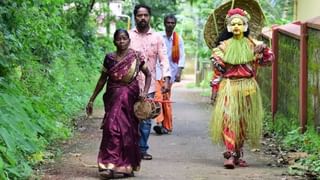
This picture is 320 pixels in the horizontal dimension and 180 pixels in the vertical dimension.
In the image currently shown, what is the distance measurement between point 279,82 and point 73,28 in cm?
914

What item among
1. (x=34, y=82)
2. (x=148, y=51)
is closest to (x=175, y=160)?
(x=148, y=51)

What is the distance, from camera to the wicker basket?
10.3 metres

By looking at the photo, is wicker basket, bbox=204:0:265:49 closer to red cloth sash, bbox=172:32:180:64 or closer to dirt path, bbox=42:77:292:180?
dirt path, bbox=42:77:292:180

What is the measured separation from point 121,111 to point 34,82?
328cm

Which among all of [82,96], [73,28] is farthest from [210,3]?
[82,96]

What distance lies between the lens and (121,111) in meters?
8.45

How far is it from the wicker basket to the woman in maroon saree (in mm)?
1845

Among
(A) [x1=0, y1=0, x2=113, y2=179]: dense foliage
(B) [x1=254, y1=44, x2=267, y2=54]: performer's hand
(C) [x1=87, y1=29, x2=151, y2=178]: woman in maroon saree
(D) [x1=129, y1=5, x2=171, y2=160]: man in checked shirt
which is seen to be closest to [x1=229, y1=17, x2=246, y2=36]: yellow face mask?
(B) [x1=254, y1=44, x2=267, y2=54]: performer's hand

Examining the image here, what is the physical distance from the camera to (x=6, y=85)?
27.2ft

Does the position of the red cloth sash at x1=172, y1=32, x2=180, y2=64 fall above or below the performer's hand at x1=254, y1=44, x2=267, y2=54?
below

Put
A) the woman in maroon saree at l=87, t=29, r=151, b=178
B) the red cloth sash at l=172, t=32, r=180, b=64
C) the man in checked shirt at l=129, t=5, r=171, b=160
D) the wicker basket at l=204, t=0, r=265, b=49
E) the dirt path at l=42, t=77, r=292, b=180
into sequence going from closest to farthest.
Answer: the woman in maroon saree at l=87, t=29, r=151, b=178 → the dirt path at l=42, t=77, r=292, b=180 → the man in checked shirt at l=129, t=5, r=171, b=160 → the wicker basket at l=204, t=0, r=265, b=49 → the red cloth sash at l=172, t=32, r=180, b=64

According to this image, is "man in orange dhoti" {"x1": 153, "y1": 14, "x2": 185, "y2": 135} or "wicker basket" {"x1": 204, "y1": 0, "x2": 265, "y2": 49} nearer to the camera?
"wicker basket" {"x1": 204, "y1": 0, "x2": 265, "y2": 49}

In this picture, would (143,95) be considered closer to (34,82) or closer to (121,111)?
(121,111)

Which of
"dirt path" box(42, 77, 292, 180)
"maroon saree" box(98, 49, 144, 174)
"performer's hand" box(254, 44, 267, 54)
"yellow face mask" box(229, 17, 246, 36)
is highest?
"yellow face mask" box(229, 17, 246, 36)
